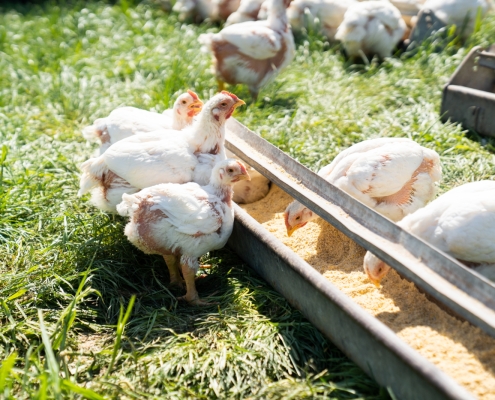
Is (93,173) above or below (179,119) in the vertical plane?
below

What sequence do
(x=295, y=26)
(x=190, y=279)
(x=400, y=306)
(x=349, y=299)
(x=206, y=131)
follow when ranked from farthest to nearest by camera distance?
(x=295, y=26)
(x=206, y=131)
(x=190, y=279)
(x=400, y=306)
(x=349, y=299)

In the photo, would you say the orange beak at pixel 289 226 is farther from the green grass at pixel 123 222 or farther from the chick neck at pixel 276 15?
the chick neck at pixel 276 15

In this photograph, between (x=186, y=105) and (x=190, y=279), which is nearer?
(x=190, y=279)

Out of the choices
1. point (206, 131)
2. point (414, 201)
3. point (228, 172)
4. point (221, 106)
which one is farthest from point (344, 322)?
point (221, 106)

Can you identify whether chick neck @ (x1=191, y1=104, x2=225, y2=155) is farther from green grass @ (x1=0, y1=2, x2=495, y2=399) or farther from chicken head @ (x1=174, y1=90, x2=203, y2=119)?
green grass @ (x1=0, y1=2, x2=495, y2=399)

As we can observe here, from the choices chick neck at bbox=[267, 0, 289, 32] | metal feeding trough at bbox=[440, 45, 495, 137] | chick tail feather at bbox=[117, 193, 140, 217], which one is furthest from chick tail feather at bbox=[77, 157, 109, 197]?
metal feeding trough at bbox=[440, 45, 495, 137]

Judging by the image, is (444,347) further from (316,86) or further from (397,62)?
(397,62)

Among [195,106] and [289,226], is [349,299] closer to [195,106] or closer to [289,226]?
[289,226]

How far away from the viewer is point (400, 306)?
10.6 ft

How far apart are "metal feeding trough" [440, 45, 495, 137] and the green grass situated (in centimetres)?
15

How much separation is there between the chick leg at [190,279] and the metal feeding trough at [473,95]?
3.11m

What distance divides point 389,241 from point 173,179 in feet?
4.58

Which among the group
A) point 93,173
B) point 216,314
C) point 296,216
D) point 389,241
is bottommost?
point 216,314

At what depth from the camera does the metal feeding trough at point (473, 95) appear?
5.31 m
